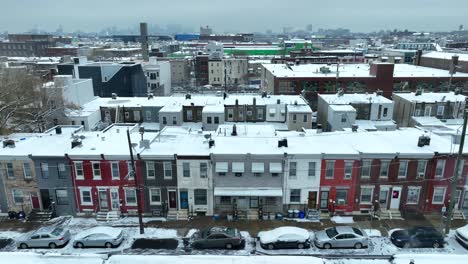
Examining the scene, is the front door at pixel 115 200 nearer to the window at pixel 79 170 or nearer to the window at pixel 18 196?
the window at pixel 79 170

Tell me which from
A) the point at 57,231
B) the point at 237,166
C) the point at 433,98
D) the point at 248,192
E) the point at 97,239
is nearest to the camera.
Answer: the point at 97,239

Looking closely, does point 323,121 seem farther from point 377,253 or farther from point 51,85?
point 51,85

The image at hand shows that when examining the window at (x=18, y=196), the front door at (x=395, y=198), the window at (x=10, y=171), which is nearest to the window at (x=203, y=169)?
the window at (x=18, y=196)

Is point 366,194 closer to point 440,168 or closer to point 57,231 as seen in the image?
point 440,168

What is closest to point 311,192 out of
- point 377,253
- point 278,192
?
point 278,192

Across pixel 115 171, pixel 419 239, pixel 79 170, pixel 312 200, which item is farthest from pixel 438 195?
pixel 79 170

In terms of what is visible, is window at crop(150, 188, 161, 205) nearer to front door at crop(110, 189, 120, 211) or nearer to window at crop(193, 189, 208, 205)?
front door at crop(110, 189, 120, 211)

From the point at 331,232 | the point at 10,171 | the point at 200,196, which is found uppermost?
the point at 10,171
